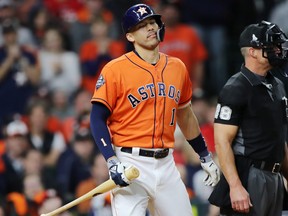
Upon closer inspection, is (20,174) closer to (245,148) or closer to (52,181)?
(52,181)

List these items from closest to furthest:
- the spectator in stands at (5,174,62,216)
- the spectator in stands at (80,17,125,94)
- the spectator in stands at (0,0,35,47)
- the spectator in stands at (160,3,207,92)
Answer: the spectator in stands at (5,174,62,216) < the spectator in stands at (160,3,207,92) < the spectator in stands at (80,17,125,94) < the spectator in stands at (0,0,35,47)

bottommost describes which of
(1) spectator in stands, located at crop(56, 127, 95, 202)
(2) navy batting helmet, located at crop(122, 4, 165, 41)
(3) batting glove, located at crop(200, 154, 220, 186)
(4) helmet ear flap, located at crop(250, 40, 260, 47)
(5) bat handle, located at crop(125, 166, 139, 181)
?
(1) spectator in stands, located at crop(56, 127, 95, 202)

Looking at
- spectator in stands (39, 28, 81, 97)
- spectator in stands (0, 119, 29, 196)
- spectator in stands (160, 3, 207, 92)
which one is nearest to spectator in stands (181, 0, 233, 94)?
spectator in stands (160, 3, 207, 92)

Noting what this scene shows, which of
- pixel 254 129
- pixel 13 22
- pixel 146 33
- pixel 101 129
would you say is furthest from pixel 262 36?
pixel 13 22

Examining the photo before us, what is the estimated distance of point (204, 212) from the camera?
32.2ft

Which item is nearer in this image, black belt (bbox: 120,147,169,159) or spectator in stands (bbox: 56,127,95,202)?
black belt (bbox: 120,147,169,159)

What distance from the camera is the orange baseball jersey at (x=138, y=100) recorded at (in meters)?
7.18

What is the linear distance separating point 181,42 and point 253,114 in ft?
18.1

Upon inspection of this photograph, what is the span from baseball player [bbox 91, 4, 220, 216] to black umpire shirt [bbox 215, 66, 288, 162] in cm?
42

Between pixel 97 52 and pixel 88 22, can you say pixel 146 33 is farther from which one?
pixel 88 22

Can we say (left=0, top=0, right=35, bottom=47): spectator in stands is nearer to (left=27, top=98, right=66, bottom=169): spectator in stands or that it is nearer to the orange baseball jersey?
(left=27, top=98, right=66, bottom=169): spectator in stands

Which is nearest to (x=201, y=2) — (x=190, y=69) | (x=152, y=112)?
(x=190, y=69)

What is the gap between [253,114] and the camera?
7.14 metres

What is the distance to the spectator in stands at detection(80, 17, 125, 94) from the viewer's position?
509 inches
